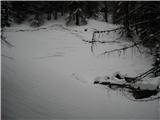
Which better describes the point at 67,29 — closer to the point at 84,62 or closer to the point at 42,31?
the point at 42,31

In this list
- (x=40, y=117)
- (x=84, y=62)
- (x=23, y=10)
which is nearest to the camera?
(x=40, y=117)

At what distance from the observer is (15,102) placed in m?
4.89

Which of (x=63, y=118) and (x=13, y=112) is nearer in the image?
(x=13, y=112)

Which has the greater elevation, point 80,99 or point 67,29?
point 67,29

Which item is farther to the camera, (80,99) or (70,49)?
(70,49)

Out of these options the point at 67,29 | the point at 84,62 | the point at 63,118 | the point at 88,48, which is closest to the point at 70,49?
the point at 88,48

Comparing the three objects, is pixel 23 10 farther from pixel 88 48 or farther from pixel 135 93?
pixel 135 93

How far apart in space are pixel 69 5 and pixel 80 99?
937 inches

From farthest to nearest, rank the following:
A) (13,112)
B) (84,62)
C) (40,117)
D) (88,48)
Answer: (88,48) → (84,62) → (40,117) → (13,112)

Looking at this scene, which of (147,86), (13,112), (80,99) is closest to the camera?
(13,112)

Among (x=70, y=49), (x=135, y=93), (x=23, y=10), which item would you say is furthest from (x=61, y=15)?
(x=135, y=93)

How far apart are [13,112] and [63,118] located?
154 cm

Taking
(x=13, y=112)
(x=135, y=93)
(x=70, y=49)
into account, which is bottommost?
(x=135, y=93)

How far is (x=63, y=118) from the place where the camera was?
16.9ft
